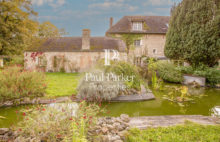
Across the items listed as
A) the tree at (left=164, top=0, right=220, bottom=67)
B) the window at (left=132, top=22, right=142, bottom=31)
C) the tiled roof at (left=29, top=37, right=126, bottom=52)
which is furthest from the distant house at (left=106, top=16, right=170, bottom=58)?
the tree at (left=164, top=0, right=220, bottom=67)

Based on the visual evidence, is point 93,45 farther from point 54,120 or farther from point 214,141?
point 214,141

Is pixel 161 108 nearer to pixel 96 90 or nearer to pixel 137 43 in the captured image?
pixel 96 90

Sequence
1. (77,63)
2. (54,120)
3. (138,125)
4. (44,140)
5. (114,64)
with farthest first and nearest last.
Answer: (77,63) < (114,64) < (138,125) < (54,120) < (44,140)

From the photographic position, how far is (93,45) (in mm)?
14383

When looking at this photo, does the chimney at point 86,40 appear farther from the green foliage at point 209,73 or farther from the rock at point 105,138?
the rock at point 105,138

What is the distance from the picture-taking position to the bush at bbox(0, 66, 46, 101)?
5.34m

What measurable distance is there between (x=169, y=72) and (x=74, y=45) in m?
9.32

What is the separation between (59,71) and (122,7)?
589 inches

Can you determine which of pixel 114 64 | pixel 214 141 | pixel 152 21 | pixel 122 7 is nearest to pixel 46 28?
pixel 122 7

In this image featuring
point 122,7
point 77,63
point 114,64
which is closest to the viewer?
point 114,64

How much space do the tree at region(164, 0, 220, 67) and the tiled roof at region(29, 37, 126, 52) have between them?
502cm

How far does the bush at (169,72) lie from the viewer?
34.8ft

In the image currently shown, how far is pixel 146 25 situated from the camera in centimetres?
1978

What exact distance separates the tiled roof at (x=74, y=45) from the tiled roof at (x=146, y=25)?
186 inches
